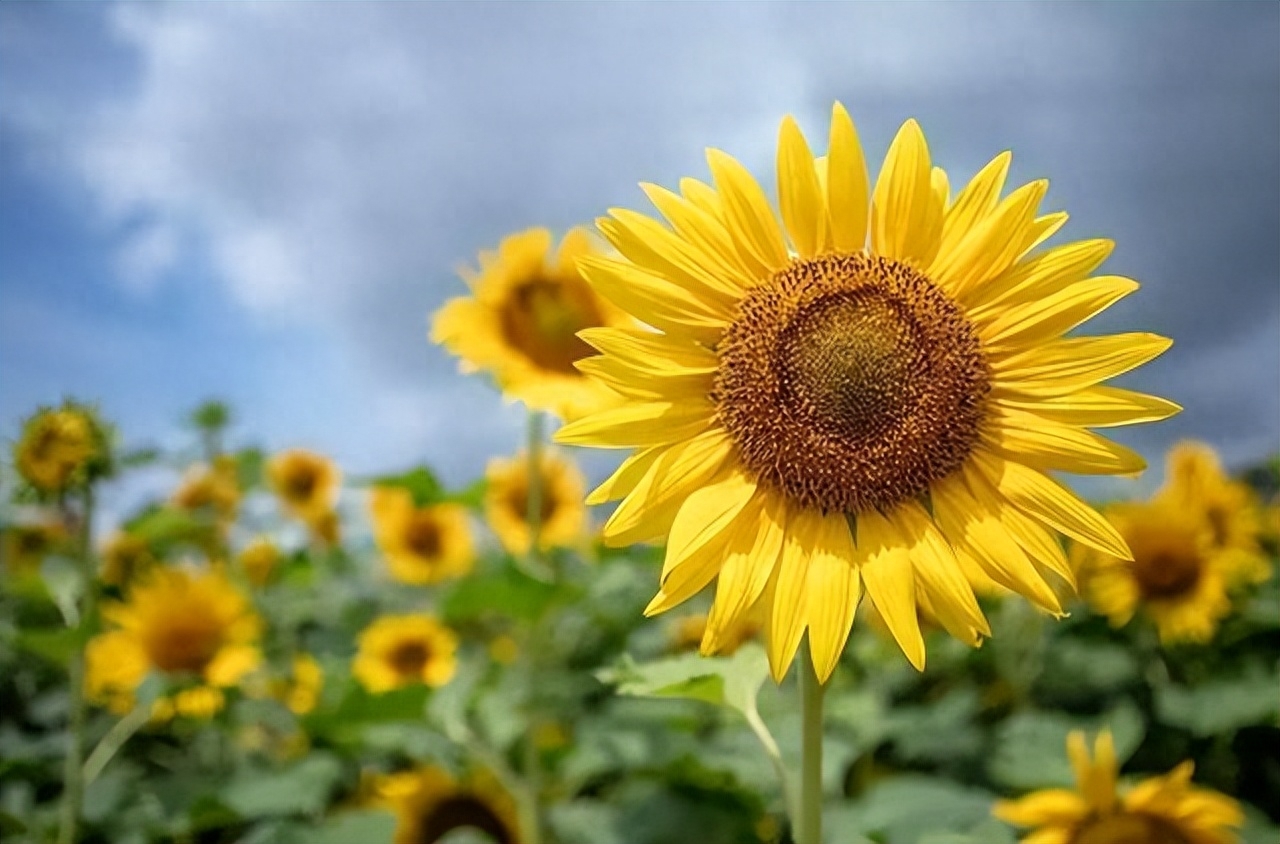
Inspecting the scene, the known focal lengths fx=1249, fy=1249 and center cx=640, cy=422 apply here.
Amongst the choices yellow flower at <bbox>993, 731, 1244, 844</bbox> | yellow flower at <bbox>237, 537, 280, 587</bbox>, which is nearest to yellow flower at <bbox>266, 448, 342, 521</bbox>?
yellow flower at <bbox>237, 537, 280, 587</bbox>

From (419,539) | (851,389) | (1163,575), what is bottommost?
(851,389)

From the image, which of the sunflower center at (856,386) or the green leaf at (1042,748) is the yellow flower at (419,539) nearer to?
the green leaf at (1042,748)

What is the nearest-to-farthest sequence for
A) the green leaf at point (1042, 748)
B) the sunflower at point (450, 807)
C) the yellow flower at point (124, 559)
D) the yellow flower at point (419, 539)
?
1. the green leaf at point (1042, 748)
2. the sunflower at point (450, 807)
3. the yellow flower at point (124, 559)
4. the yellow flower at point (419, 539)

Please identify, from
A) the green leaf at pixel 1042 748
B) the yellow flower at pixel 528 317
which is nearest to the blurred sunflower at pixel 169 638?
the yellow flower at pixel 528 317

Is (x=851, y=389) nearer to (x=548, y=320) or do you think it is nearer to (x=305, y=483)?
(x=548, y=320)

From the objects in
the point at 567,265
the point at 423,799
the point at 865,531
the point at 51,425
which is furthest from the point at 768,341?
the point at 51,425

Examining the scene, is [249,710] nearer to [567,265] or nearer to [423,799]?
[423,799]

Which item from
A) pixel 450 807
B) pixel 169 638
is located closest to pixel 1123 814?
→ pixel 450 807
